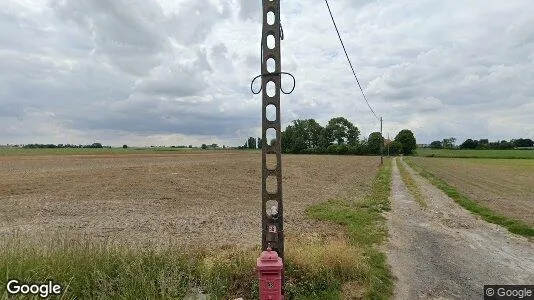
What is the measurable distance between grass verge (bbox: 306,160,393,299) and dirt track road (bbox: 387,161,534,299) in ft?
0.88

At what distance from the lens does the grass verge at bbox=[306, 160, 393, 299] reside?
6.21 m

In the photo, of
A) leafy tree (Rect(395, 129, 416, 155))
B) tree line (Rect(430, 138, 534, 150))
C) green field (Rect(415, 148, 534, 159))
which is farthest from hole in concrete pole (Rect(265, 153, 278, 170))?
tree line (Rect(430, 138, 534, 150))

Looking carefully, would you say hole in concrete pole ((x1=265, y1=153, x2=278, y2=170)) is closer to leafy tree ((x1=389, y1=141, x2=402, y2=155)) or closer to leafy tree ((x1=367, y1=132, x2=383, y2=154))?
leafy tree ((x1=367, y1=132, x2=383, y2=154))

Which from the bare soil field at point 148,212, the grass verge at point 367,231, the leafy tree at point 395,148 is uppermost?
the leafy tree at point 395,148

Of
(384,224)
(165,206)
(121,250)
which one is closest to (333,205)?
(384,224)

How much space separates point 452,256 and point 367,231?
109 inches

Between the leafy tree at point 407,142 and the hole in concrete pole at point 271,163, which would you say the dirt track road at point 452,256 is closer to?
the hole in concrete pole at point 271,163

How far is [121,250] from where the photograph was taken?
6352 mm

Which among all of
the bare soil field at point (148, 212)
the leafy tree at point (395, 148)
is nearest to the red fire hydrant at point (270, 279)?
the bare soil field at point (148, 212)

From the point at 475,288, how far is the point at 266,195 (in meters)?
4.02

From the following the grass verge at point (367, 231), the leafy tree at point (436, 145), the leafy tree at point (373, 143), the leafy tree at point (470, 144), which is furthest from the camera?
the leafy tree at point (436, 145)

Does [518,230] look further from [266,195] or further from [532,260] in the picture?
[266,195]

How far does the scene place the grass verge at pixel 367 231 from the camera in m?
6.21

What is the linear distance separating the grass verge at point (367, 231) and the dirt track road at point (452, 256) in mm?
267
